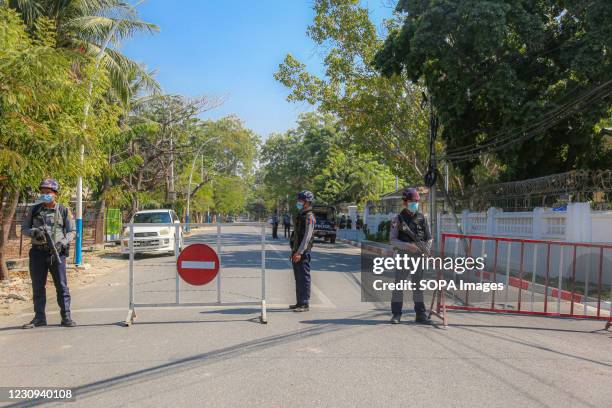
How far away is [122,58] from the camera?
20922mm

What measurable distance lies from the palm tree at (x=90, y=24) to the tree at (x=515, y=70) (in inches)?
353

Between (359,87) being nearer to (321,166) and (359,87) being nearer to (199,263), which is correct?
(199,263)

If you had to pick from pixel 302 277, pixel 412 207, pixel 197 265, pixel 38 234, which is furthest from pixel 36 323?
pixel 412 207

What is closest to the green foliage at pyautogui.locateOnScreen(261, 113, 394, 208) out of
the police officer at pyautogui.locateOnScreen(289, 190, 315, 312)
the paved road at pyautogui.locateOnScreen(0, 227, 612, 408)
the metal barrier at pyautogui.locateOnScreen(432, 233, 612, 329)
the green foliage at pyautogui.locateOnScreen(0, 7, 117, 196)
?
the metal barrier at pyautogui.locateOnScreen(432, 233, 612, 329)

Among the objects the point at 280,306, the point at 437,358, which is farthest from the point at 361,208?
the point at 437,358

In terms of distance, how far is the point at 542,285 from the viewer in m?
12.2

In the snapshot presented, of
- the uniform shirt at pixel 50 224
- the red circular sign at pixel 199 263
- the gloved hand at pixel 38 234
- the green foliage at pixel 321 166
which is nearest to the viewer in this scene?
the gloved hand at pixel 38 234

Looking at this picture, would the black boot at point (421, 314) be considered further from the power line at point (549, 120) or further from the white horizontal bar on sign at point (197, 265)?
the power line at point (549, 120)

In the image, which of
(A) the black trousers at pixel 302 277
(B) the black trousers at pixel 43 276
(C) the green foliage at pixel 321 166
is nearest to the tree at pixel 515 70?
(A) the black trousers at pixel 302 277

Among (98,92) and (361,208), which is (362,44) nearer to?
(98,92)

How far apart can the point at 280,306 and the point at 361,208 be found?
41639 millimetres

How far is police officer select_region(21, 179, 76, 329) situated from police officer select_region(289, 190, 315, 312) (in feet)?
10.9

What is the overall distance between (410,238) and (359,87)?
18713 mm

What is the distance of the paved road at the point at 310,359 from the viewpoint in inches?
198
